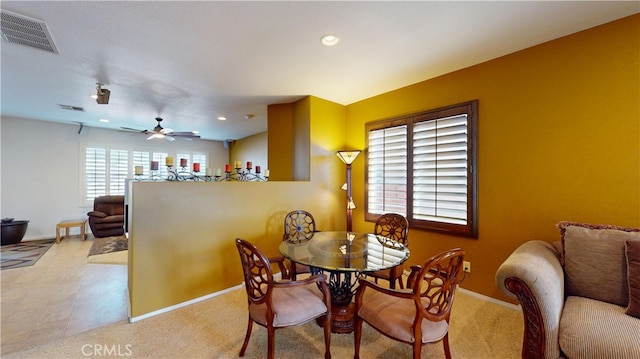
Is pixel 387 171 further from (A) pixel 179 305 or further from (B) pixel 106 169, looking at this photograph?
(B) pixel 106 169

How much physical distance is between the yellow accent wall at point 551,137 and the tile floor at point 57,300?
3.77 meters

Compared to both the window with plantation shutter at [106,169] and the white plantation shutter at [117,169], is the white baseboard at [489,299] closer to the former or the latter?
the window with plantation shutter at [106,169]

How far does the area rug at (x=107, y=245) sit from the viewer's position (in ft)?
15.1

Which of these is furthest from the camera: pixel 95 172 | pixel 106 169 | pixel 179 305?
pixel 106 169

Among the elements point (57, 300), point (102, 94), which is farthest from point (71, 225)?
point (102, 94)

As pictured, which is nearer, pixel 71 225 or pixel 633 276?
pixel 633 276

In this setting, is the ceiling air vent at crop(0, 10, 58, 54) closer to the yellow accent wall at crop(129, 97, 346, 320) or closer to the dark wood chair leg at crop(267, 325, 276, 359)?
the yellow accent wall at crop(129, 97, 346, 320)

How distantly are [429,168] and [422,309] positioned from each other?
199 cm

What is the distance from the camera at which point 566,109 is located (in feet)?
7.29

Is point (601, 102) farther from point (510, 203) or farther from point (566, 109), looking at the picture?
point (510, 203)

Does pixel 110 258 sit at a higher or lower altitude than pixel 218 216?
lower

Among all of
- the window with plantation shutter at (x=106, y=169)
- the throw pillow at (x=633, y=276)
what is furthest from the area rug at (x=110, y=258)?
the throw pillow at (x=633, y=276)

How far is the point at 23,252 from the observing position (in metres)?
4.49

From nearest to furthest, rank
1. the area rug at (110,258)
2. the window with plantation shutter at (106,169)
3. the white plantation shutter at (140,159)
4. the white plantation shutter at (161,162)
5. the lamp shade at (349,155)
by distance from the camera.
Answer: the lamp shade at (349,155), the area rug at (110,258), the window with plantation shutter at (106,169), the white plantation shutter at (140,159), the white plantation shutter at (161,162)
